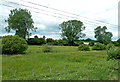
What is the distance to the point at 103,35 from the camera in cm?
5506

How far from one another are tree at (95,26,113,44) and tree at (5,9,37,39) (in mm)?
40588

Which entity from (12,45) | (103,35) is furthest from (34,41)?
(103,35)

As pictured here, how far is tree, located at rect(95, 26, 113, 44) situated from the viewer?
2151 inches

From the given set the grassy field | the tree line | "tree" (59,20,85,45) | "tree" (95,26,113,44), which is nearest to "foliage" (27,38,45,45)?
the tree line

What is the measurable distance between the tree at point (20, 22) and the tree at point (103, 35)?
4059cm

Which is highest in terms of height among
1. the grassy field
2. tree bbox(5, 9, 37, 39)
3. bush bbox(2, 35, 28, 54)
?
tree bbox(5, 9, 37, 39)

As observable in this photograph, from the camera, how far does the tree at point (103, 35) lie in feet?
179

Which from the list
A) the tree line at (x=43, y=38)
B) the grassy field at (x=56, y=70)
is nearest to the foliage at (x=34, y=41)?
the tree line at (x=43, y=38)

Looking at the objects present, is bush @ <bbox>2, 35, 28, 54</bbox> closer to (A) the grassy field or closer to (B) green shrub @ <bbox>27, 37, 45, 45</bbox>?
(A) the grassy field

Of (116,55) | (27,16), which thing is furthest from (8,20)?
(116,55)

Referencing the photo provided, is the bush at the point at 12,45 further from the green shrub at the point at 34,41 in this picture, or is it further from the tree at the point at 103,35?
the tree at the point at 103,35

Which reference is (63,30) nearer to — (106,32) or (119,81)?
(106,32)

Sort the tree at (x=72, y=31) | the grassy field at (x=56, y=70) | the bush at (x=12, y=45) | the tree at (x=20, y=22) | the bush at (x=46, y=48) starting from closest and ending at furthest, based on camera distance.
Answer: the grassy field at (x=56, y=70)
the bush at (x=12, y=45)
the bush at (x=46, y=48)
the tree at (x=20, y=22)
the tree at (x=72, y=31)

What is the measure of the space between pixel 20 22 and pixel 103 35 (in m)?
46.1
